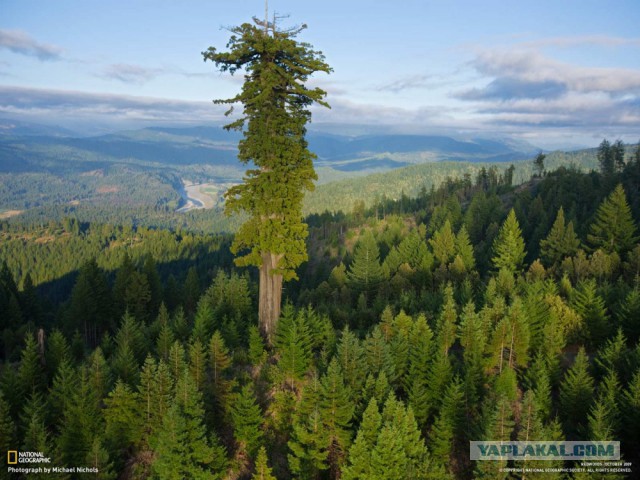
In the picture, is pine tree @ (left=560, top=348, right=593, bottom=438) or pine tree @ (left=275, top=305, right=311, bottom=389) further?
pine tree @ (left=560, top=348, right=593, bottom=438)

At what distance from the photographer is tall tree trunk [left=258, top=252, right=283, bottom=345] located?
2461 centimetres

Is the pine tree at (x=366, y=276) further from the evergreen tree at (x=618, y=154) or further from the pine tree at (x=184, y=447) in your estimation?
the evergreen tree at (x=618, y=154)

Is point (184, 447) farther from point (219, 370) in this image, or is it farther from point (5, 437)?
point (5, 437)

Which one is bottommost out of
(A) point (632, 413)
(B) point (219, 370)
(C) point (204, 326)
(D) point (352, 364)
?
(A) point (632, 413)

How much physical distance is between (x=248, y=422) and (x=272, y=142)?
522 inches

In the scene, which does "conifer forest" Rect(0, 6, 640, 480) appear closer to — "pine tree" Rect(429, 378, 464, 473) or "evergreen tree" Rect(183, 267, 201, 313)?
"pine tree" Rect(429, 378, 464, 473)

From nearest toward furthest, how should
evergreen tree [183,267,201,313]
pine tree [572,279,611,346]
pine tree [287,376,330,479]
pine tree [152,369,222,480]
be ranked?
pine tree [152,369,222,480], pine tree [287,376,330,479], pine tree [572,279,611,346], evergreen tree [183,267,201,313]

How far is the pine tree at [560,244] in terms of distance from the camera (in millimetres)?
61094

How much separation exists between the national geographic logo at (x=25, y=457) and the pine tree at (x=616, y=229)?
210ft

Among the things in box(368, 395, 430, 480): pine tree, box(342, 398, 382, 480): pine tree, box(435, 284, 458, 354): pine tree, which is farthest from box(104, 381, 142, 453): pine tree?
box(435, 284, 458, 354): pine tree

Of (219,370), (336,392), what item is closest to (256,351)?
(219,370)

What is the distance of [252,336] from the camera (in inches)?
939

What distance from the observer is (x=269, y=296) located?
25328 millimetres

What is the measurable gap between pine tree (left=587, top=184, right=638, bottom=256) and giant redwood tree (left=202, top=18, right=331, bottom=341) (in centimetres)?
5241
